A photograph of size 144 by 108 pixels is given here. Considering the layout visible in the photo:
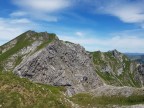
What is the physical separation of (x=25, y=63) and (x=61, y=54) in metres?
26.6

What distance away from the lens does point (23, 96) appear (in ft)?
200

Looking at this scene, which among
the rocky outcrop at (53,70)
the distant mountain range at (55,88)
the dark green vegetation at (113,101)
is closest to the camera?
the distant mountain range at (55,88)

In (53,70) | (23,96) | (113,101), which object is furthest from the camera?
(53,70)

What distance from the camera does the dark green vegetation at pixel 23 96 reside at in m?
58.7

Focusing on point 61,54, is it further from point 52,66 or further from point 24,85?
point 24,85

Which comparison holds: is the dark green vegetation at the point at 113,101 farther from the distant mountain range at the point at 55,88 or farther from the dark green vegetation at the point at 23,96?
the dark green vegetation at the point at 23,96

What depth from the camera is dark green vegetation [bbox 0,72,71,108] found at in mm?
58709

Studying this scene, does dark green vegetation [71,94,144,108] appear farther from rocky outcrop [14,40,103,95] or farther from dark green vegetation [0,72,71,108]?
dark green vegetation [0,72,71,108]

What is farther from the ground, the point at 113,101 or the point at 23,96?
the point at 23,96

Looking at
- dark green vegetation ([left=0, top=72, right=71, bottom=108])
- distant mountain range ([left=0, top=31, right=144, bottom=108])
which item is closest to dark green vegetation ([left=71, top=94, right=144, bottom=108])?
distant mountain range ([left=0, top=31, right=144, bottom=108])

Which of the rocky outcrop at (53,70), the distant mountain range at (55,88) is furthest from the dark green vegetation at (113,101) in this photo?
the rocky outcrop at (53,70)

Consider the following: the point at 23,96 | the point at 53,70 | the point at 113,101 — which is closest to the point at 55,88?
the point at 53,70

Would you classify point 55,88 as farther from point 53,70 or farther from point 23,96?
point 23,96

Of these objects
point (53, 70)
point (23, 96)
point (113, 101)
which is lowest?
point (113, 101)
